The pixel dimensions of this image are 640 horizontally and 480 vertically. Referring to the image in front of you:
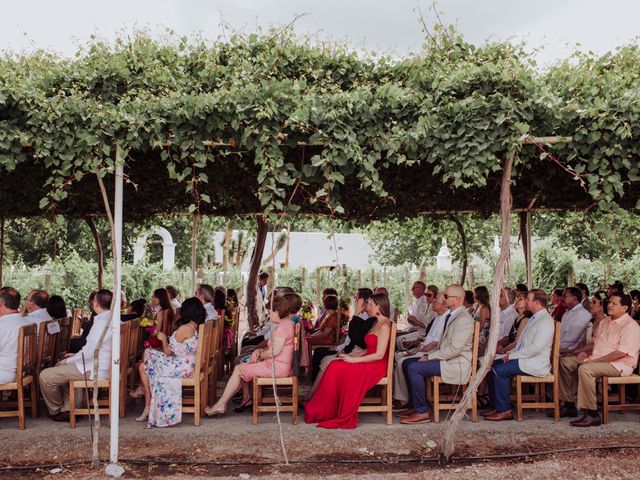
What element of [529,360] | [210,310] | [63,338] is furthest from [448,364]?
[63,338]

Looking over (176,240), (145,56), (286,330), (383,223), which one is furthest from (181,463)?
(176,240)

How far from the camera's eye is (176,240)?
34719 millimetres

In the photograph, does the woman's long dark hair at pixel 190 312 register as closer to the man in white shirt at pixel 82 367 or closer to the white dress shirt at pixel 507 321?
the man in white shirt at pixel 82 367

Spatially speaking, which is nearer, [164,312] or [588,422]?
[588,422]

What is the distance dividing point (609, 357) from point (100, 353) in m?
4.99

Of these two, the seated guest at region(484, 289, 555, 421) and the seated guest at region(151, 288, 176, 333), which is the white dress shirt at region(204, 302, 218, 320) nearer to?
the seated guest at region(151, 288, 176, 333)

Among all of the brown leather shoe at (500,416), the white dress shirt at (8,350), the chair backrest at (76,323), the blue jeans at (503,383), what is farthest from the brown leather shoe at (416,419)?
the chair backrest at (76,323)

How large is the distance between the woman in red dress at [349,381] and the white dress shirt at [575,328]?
8.33 ft

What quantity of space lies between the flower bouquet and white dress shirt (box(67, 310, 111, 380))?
43cm

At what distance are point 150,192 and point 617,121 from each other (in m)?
6.44

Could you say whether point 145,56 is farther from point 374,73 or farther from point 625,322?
point 625,322

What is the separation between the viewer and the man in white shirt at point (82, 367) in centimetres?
614

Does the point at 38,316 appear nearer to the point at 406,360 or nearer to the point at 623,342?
the point at 406,360

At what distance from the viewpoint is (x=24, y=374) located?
6.35m
